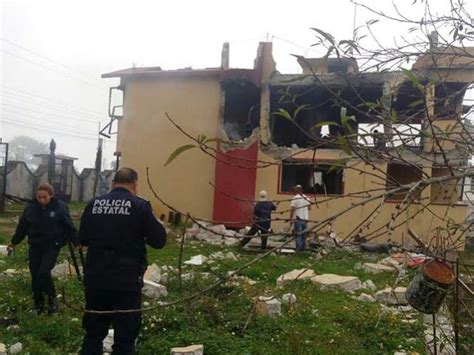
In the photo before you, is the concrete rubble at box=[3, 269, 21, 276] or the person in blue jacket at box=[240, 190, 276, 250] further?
the concrete rubble at box=[3, 269, 21, 276]

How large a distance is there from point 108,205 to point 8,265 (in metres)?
4.72

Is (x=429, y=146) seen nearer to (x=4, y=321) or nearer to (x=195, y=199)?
(x=4, y=321)

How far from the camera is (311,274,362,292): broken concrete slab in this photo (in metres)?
7.06

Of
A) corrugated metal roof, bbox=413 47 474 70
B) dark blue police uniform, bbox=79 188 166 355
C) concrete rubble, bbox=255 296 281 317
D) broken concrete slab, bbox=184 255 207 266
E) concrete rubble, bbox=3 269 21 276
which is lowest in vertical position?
broken concrete slab, bbox=184 255 207 266

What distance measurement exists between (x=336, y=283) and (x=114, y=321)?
4150 millimetres

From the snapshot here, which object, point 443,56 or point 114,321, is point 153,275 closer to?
point 114,321

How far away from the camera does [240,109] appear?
17.0 meters

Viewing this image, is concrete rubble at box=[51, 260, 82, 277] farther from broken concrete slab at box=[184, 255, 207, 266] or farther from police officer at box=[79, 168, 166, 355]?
police officer at box=[79, 168, 166, 355]

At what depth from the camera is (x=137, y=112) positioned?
54.3 ft

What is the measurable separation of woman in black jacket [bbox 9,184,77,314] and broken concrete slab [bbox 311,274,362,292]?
3.38m

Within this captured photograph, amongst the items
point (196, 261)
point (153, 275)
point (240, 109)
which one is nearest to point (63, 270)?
point (153, 275)

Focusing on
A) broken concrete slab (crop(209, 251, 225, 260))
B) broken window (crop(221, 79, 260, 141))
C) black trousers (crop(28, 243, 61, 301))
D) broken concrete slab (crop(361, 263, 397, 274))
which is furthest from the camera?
broken window (crop(221, 79, 260, 141))

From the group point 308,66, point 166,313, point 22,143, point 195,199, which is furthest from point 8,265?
point 22,143

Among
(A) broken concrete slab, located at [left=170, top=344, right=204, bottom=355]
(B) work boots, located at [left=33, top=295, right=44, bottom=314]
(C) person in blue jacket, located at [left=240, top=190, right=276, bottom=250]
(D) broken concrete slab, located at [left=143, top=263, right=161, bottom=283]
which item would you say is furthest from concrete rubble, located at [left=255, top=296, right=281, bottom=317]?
(C) person in blue jacket, located at [left=240, top=190, right=276, bottom=250]
